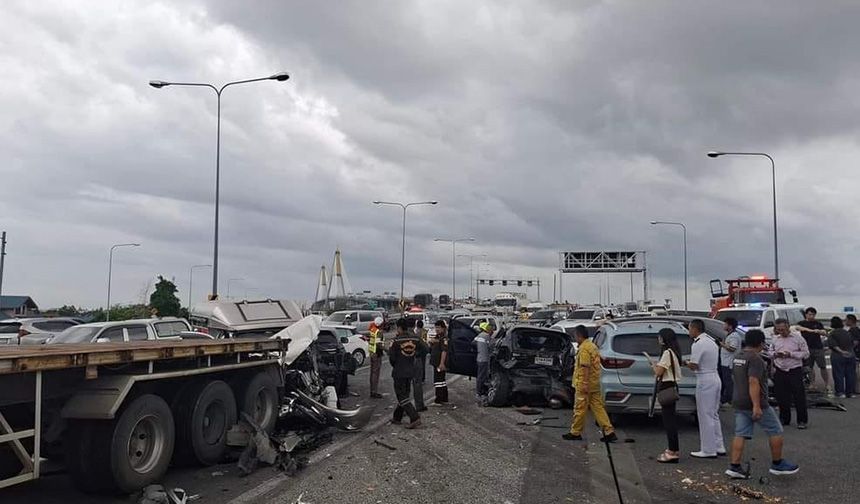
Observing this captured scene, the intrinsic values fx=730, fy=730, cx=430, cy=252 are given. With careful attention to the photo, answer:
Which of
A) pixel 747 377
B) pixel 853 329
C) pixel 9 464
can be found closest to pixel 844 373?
pixel 853 329

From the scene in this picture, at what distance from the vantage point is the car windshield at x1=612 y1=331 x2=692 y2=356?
11.6 meters

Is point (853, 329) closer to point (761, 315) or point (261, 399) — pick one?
point (761, 315)

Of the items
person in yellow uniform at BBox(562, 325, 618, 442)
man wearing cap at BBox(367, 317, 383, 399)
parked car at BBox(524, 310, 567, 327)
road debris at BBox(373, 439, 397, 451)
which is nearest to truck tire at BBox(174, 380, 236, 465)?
road debris at BBox(373, 439, 397, 451)

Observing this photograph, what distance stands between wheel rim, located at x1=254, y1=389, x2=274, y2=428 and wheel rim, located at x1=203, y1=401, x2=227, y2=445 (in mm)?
928

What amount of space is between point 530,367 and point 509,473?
611cm

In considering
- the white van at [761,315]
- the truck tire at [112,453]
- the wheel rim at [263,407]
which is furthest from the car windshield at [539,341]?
the truck tire at [112,453]

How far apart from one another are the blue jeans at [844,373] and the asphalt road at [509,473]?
3461 millimetres

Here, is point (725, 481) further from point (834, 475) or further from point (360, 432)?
point (360, 432)

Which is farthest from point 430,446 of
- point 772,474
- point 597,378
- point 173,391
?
point 772,474

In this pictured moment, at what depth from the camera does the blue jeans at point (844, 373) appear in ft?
48.2

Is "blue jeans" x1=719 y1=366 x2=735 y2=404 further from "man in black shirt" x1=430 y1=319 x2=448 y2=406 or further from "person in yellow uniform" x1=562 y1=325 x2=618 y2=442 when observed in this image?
"man in black shirt" x1=430 y1=319 x2=448 y2=406

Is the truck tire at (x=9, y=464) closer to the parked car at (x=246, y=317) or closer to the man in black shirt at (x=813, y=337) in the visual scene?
the parked car at (x=246, y=317)

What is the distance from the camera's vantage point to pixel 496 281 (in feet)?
349

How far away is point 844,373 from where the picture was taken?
14.9 metres
